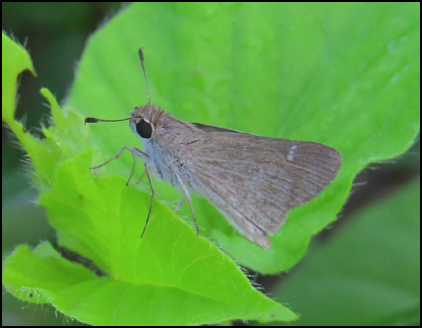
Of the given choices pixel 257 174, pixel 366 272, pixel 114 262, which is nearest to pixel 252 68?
pixel 257 174

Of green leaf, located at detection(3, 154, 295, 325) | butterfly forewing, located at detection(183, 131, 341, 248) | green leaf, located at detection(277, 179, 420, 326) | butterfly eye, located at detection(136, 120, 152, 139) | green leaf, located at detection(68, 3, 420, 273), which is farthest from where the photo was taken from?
green leaf, located at detection(277, 179, 420, 326)

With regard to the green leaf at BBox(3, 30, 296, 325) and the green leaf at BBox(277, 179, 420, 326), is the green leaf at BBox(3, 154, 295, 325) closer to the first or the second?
the green leaf at BBox(3, 30, 296, 325)

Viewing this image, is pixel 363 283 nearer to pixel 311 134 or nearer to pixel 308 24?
pixel 311 134

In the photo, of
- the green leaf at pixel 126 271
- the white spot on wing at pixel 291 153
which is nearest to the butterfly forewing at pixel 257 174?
the white spot on wing at pixel 291 153

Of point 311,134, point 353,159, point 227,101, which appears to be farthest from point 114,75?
point 353,159

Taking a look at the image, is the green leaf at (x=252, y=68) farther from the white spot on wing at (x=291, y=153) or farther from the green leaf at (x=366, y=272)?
the green leaf at (x=366, y=272)

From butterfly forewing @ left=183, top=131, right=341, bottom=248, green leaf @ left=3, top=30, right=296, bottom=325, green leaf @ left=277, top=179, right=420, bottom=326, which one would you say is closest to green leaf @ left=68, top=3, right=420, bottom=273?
butterfly forewing @ left=183, top=131, right=341, bottom=248

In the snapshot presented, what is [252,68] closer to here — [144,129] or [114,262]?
[144,129]
